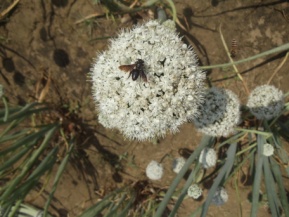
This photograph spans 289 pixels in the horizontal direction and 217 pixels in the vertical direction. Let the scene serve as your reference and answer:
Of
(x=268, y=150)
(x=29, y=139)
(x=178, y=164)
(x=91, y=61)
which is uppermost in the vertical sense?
(x=91, y=61)

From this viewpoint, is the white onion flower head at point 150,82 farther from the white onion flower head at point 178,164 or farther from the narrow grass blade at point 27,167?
the white onion flower head at point 178,164

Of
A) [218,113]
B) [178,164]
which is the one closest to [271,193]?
[218,113]

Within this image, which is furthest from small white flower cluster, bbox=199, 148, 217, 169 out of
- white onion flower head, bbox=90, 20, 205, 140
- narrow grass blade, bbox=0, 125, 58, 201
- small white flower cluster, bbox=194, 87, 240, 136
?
narrow grass blade, bbox=0, 125, 58, 201

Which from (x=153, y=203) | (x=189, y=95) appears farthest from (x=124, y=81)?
(x=153, y=203)

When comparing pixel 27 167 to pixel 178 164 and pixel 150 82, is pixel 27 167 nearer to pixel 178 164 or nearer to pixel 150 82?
pixel 178 164

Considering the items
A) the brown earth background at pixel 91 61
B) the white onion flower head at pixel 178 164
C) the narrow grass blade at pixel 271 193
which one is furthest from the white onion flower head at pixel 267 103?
the white onion flower head at pixel 178 164

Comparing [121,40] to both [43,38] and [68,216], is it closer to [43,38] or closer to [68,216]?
[43,38]

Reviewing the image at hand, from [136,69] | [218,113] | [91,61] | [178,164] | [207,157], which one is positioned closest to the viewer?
[136,69]
